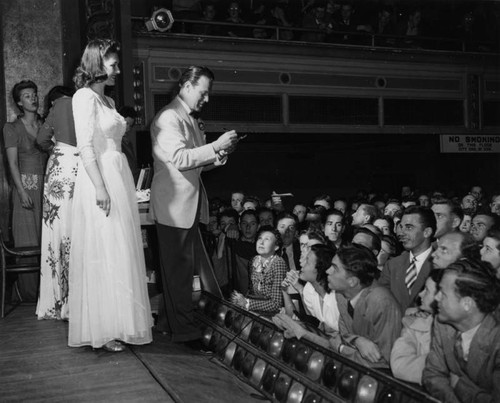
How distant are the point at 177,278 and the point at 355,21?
888 centimetres

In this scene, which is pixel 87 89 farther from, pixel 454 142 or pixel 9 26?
pixel 454 142

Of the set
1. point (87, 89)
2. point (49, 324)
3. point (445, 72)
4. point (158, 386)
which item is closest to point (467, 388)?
point (158, 386)

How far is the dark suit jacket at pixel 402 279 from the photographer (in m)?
3.28

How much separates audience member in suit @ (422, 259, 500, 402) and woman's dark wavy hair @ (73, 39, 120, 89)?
1.86 metres

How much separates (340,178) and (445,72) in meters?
2.69

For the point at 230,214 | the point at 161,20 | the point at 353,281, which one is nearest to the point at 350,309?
the point at 353,281

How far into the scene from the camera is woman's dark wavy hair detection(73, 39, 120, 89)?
3068 mm

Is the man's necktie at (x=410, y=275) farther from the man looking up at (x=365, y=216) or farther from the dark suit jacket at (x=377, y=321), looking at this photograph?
the man looking up at (x=365, y=216)

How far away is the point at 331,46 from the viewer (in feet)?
33.8

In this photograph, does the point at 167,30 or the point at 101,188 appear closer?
the point at 101,188

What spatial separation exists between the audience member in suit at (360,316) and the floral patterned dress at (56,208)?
5.30ft

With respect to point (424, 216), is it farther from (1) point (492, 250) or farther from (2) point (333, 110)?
(2) point (333, 110)

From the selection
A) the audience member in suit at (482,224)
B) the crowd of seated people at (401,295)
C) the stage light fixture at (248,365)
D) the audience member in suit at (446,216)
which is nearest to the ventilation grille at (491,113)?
the crowd of seated people at (401,295)

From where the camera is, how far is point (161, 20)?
884 cm
